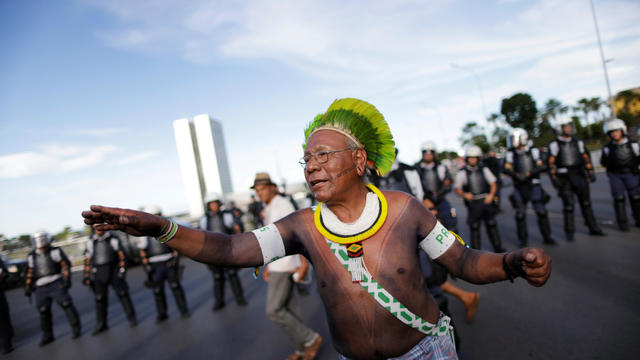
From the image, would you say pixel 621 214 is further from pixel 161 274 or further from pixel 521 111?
pixel 521 111

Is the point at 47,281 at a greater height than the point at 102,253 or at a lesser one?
lesser

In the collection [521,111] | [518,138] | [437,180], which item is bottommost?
[437,180]

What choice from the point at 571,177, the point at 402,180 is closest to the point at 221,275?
the point at 402,180

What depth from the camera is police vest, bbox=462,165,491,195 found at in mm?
7039

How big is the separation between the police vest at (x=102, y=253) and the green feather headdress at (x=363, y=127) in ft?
21.0

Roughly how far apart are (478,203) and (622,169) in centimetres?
287

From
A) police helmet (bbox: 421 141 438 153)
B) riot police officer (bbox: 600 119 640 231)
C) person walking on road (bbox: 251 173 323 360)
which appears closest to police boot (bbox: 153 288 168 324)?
person walking on road (bbox: 251 173 323 360)

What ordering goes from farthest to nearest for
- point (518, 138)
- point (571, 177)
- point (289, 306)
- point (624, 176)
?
1. point (518, 138)
2. point (571, 177)
3. point (624, 176)
4. point (289, 306)

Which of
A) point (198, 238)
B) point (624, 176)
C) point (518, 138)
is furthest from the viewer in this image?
point (518, 138)

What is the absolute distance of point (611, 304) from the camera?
157 inches

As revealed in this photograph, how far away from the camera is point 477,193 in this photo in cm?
707

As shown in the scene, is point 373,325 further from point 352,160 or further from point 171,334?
point 171,334

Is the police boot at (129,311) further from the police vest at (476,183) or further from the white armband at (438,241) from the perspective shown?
the police vest at (476,183)

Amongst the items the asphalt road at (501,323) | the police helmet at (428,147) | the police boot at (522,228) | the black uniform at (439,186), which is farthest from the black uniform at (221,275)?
the police boot at (522,228)
